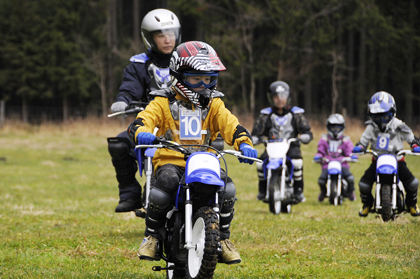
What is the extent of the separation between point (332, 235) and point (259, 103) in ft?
125

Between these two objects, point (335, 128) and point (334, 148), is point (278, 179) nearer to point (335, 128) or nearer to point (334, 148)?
point (334, 148)

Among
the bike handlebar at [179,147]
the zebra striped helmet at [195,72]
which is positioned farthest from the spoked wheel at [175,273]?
the zebra striped helmet at [195,72]

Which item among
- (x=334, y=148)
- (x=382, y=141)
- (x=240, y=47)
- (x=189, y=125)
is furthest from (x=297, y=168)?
(x=240, y=47)

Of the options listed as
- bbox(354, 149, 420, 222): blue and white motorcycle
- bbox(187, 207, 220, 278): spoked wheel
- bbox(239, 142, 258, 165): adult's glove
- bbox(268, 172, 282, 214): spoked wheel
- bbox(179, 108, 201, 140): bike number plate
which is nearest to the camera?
bbox(187, 207, 220, 278): spoked wheel

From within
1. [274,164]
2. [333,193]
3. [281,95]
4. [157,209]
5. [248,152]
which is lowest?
[333,193]

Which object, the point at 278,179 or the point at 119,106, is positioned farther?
the point at 278,179

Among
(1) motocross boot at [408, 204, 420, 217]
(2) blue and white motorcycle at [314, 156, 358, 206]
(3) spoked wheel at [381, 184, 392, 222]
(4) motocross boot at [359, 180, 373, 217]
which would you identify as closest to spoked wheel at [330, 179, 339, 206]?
(2) blue and white motorcycle at [314, 156, 358, 206]

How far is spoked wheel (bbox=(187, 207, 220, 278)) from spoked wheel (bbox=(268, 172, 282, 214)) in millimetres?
5964

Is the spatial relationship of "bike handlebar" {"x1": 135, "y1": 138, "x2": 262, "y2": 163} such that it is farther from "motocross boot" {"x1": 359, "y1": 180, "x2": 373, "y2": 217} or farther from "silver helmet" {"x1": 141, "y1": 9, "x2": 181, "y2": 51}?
"motocross boot" {"x1": 359, "y1": 180, "x2": 373, "y2": 217}

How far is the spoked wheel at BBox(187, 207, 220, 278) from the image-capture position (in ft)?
12.7

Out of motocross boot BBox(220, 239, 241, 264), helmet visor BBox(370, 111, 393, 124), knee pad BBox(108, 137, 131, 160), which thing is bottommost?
motocross boot BBox(220, 239, 241, 264)

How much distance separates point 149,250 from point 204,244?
2.46 feet

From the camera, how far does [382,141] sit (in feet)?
27.9

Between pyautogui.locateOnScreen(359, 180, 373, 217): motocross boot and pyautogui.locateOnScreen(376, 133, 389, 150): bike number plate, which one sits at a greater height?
pyautogui.locateOnScreen(376, 133, 389, 150): bike number plate
